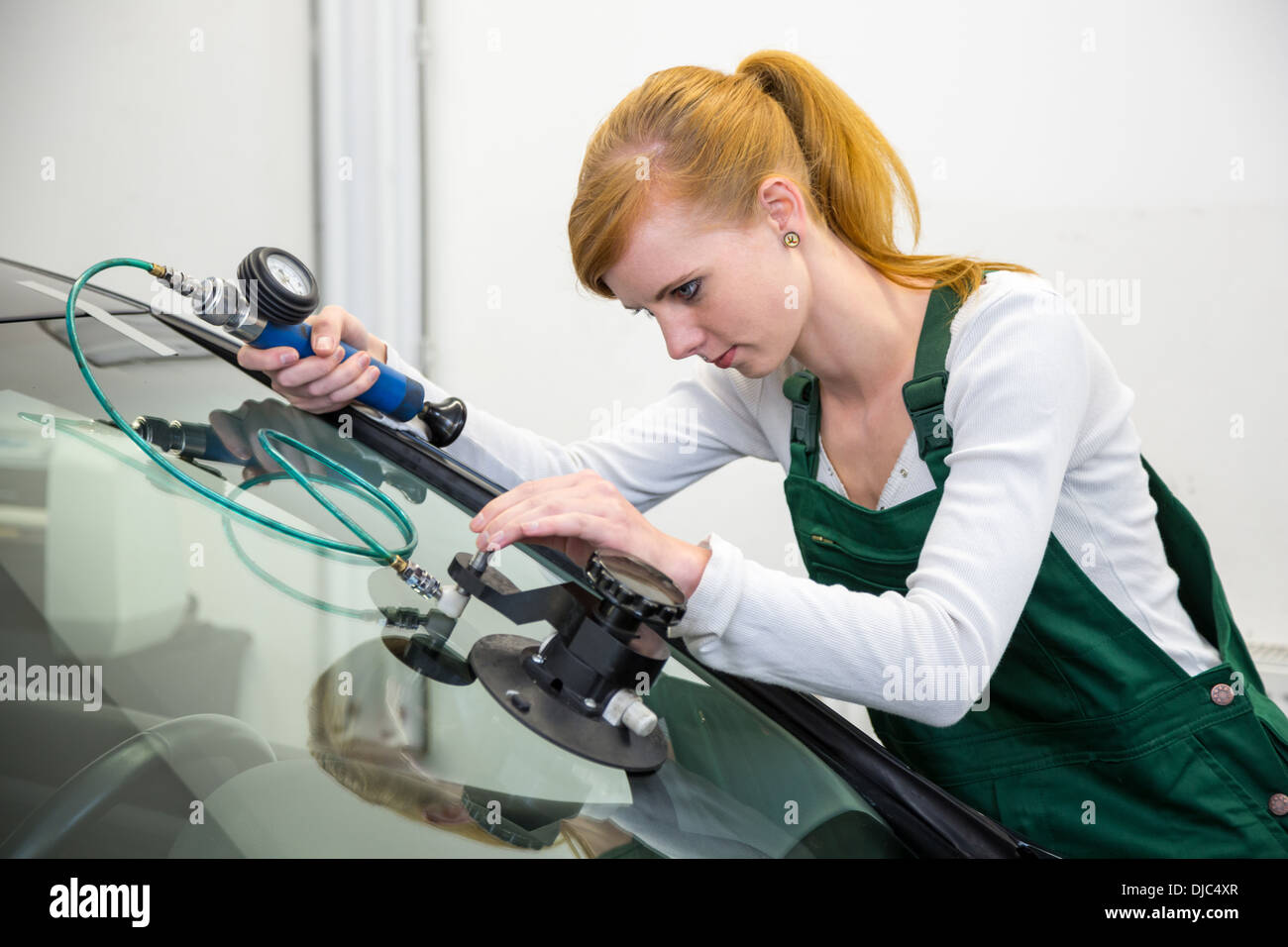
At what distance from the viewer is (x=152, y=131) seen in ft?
→ 6.59

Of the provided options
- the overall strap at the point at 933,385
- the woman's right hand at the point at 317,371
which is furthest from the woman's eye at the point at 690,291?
the woman's right hand at the point at 317,371

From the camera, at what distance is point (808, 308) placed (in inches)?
45.8

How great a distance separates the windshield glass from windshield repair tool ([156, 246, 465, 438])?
12 centimetres

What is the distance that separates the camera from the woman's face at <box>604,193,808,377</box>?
1.07 metres

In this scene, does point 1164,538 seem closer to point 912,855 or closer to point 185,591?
point 912,855

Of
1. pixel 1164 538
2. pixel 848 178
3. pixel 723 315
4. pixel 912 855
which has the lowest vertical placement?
pixel 912 855

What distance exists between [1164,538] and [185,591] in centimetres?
105

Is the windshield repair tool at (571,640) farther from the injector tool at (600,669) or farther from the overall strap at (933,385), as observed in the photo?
the overall strap at (933,385)

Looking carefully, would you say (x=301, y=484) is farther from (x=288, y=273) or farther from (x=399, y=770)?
(x=399, y=770)

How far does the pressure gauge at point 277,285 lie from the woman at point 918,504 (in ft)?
0.17

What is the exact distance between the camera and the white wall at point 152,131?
189cm

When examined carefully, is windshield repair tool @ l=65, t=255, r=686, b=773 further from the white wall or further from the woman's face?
the white wall
